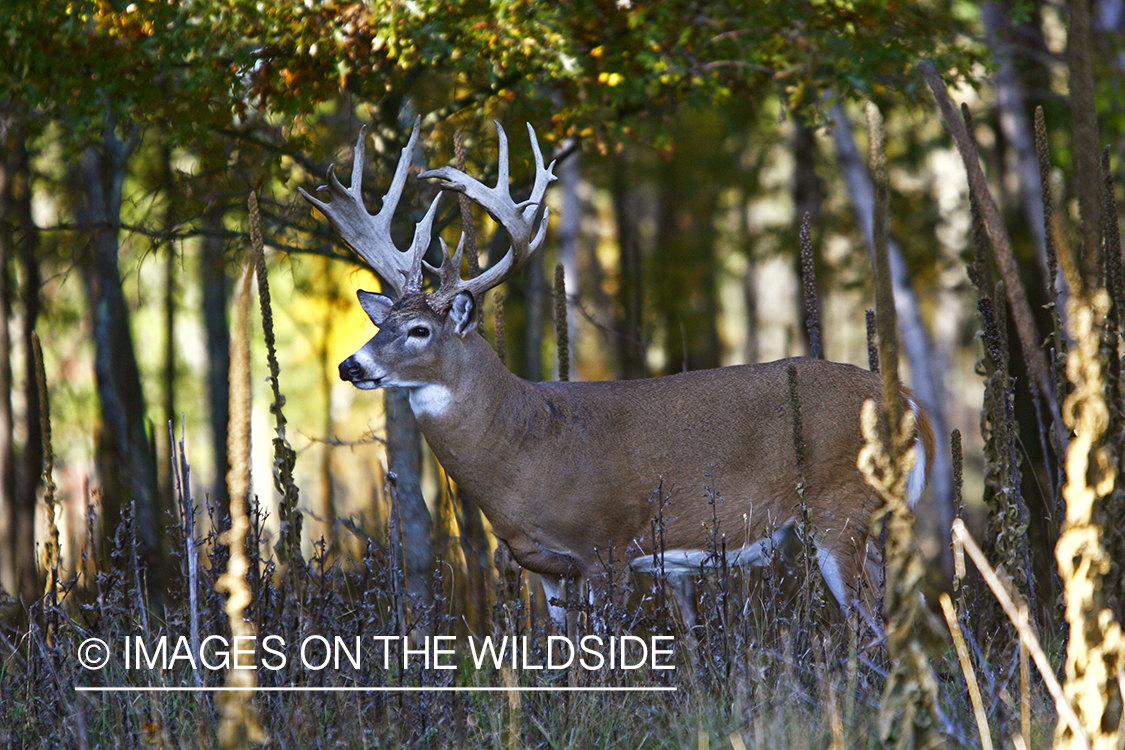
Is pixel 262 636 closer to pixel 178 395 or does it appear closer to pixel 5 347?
pixel 5 347

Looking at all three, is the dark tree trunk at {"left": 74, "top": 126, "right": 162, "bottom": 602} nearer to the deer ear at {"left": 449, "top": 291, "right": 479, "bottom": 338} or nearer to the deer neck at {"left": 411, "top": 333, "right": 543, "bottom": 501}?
the deer neck at {"left": 411, "top": 333, "right": 543, "bottom": 501}

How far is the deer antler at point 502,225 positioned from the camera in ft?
19.3

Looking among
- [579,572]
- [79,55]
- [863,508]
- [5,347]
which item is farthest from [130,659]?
[5,347]

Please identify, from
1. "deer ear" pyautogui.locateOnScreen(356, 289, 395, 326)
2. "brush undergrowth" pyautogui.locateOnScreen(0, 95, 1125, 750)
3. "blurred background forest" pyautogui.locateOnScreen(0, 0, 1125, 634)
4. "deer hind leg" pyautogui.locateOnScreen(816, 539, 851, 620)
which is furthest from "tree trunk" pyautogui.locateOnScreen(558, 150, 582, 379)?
"brush undergrowth" pyautogui.locateOnScreen(0, 95, 1125, 750)

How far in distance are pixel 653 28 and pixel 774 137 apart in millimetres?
10333

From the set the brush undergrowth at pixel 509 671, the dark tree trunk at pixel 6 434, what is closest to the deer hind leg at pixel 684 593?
the brush undergrowth at pixel 509 671

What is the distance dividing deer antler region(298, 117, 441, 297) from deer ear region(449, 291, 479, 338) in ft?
1.14

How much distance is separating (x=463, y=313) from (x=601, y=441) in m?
1.01

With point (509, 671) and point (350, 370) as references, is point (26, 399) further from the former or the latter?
point (509, 671)

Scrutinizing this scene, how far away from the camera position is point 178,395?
20203 mm

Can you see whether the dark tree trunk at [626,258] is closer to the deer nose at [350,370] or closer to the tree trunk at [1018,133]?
the tree trunk at [1018,133]

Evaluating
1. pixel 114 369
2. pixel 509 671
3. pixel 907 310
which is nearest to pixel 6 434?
pixel 114 369

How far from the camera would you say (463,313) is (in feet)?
19.5

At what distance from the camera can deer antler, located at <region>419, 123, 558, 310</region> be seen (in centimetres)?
589
